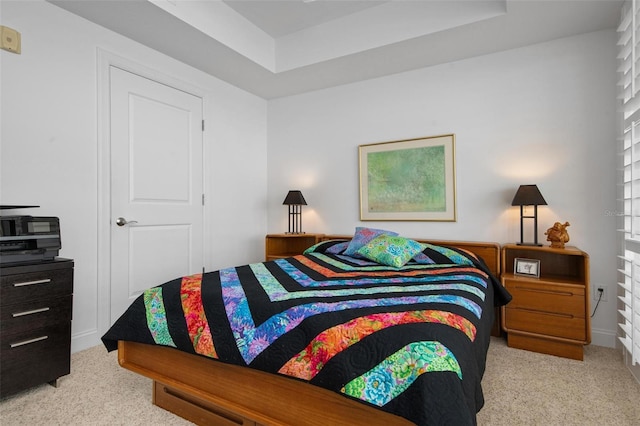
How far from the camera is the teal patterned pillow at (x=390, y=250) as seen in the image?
8.25 ft

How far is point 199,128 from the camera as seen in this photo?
3.47 m

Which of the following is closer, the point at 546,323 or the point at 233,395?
the point at 233,395

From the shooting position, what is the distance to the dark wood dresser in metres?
1.79

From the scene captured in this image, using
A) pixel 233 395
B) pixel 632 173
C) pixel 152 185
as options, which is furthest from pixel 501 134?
pixel 152 185

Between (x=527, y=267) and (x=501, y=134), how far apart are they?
3.93ft

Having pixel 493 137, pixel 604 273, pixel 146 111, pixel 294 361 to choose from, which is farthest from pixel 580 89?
pixel 146 111

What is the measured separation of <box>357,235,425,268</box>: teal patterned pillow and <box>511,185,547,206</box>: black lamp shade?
0.85 m

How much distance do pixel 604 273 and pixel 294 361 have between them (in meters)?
2.71

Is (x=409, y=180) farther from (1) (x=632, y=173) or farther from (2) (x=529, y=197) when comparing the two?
(1) (x=632, y=173)

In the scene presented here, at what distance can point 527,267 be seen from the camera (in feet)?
8.80

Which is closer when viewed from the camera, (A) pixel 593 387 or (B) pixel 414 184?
(A) pixel 593 387

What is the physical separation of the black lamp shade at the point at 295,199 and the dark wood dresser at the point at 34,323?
2136 mm

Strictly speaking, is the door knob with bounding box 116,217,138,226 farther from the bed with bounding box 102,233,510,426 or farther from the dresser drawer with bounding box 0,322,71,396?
the bed with bounding box 102,233,510,426

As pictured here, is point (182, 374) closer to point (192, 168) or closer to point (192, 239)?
point (192, 239)
